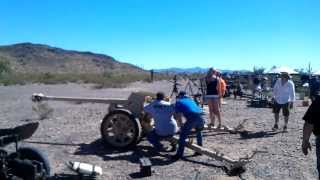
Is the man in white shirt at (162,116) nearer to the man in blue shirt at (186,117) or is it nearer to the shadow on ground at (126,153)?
the man in blue shirt at (186,117)

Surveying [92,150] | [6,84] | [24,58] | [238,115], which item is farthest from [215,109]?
[24,58]

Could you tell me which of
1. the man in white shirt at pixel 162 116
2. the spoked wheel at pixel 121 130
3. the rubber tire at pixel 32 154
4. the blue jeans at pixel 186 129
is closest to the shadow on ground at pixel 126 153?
the spoked wheel at pixel 121 130

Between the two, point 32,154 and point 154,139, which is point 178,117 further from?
point 32,154

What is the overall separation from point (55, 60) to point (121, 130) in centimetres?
16236

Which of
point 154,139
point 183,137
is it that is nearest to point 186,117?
point 183,137

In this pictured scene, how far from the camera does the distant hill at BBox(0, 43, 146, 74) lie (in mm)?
155125

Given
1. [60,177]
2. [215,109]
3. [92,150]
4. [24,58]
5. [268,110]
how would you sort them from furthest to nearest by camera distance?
[24,58]
[268,110]
[215,109]
[92,150]
[60,177]

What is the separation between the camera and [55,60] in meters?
170

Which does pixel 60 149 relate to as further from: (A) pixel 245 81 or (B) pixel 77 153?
(A) pixel 245 81

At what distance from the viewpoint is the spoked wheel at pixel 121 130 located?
10992 millimetres

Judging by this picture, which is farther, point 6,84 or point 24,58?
point 24,58

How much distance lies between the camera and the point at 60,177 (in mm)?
8078

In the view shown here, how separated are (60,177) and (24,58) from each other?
160167 millimetres

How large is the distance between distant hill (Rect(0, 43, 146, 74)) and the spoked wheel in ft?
446
